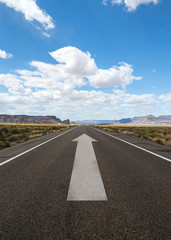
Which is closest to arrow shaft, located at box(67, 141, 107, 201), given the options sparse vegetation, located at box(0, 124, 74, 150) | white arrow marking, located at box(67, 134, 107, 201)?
white arrow marking, located at box(67, 134, 107, 201)

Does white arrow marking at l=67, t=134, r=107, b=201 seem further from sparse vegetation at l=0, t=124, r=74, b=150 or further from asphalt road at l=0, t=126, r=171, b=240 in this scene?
sparse vegetation at l=0, t=124, r=74, b=150

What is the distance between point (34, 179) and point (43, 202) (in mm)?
1137

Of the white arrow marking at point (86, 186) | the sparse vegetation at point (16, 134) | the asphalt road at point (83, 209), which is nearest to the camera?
the asphalt road at point (83, 209)

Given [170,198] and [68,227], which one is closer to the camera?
[68,227]

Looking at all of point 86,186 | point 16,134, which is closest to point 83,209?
point 86,186

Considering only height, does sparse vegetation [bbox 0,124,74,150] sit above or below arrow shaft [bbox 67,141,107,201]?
below

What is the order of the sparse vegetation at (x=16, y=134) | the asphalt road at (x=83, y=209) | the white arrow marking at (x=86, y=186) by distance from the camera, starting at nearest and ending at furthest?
the asphalt road at (x=83, y=209) < the white arrow marking at (x=86, y=186) < the sparse vegetation at (x=16, y=134)

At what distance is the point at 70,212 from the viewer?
6.57 feet

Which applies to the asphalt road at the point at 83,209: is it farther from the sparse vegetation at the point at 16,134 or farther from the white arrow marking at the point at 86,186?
the sparse vegetation at the point at 16,134

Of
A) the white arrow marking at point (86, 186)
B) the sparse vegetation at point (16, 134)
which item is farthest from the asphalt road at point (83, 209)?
the sparse vegetation at point (16, 134)

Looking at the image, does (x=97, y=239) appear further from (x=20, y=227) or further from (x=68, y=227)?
(x=20, y=227)

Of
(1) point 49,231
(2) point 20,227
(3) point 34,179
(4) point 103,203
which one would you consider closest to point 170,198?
(4) point 103,203

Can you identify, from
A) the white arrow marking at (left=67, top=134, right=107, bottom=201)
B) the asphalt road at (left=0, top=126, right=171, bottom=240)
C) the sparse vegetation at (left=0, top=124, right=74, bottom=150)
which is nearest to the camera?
the asphalt road at (left=0, top=126, right=171, bottom=240)

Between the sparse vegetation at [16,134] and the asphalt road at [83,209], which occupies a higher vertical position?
the asphalt road at [83,209]
